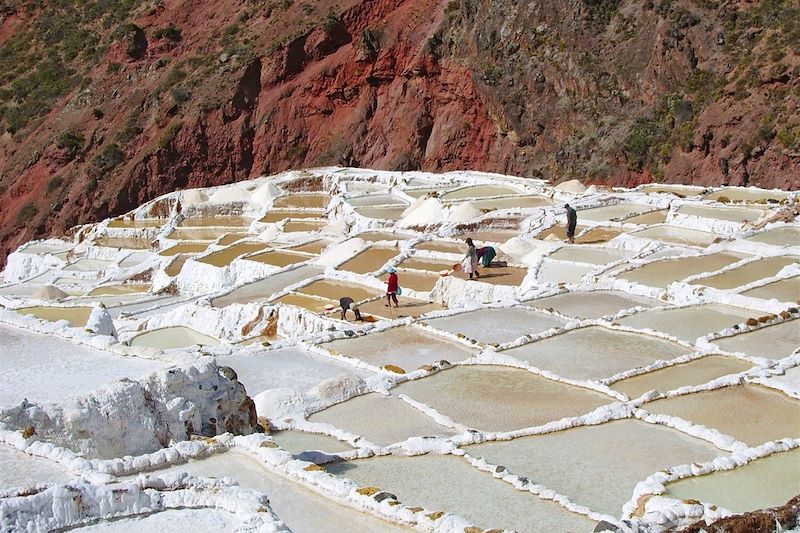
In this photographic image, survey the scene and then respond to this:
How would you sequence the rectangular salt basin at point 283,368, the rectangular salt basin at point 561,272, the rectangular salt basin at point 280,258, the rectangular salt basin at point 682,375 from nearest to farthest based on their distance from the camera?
the rectangular salt basin at point 682,375 → the rectangular salt basin at point 283,368 → the rectangular salt basin at point 561,272 → the rectangular salt basin at point 280,258

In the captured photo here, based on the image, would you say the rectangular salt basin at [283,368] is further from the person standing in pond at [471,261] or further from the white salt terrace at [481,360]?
the person standing in pond at [471,261]

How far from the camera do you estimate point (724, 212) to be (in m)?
20.5

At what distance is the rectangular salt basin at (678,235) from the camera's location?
1830cm

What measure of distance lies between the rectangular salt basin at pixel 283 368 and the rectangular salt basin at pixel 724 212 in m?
11.1

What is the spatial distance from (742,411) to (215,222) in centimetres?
2196

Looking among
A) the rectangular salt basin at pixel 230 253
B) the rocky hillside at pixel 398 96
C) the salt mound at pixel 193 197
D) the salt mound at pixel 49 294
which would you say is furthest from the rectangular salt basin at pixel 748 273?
the salt mound at pixel 193 197

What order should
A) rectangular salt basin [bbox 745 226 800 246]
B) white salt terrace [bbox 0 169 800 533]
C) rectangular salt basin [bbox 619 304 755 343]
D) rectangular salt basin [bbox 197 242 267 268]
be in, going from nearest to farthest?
1. white salt terrace [bbox 0 169 800 533]
2. rectangular salt basin [bbox 619 304 755 343]
3. rectangular salt basin [bbox 745 226 800 246]
4. rectangular salt basin [bbox 197 242 267 268]

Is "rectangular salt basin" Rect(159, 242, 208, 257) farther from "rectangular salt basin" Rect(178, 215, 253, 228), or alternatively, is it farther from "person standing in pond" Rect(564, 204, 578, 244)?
"person standing in pond" Rect(564, 204, 578, 244)

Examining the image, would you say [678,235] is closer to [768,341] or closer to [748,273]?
[748,273]

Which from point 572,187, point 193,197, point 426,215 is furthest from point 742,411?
point 193,197

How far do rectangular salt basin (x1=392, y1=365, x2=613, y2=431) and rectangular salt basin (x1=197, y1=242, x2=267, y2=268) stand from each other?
1163 centimetres

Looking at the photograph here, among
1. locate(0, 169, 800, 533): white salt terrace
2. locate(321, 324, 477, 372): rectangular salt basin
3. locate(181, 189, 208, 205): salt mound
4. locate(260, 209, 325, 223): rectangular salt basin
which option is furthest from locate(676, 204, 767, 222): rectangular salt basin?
locate(181, 189, 208, 205): salt mound

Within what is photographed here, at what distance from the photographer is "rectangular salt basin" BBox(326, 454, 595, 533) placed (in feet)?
22.6

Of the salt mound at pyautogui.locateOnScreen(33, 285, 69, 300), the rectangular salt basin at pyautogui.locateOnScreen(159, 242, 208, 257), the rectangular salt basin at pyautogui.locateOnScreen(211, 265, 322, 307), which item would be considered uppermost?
the rectangular salt basin at pyautogui.locateOnScreen(211, 265, 322, 307)
